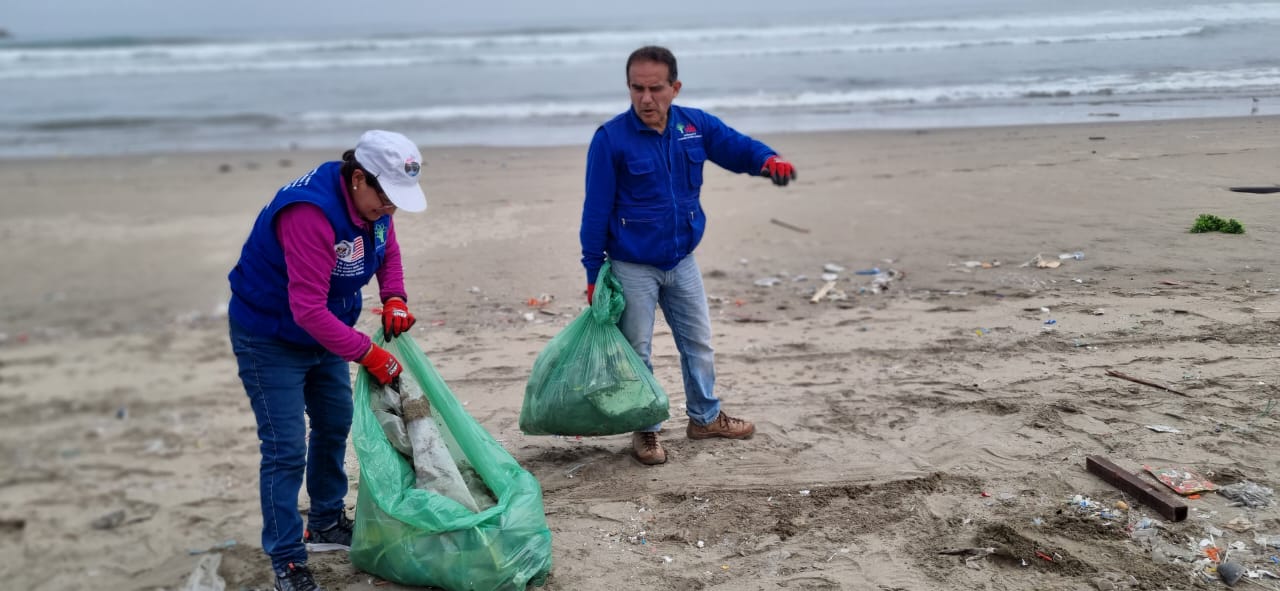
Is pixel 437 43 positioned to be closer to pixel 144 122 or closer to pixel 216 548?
pixel 144 122

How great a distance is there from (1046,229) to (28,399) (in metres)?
6.38

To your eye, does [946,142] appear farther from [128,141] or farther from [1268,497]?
[128,141]

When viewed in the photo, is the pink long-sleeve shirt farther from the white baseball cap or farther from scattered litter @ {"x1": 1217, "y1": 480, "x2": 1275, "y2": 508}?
scattered litter @ {"x1": 1217, "y1": 480, "x2": 1275, "y2": 508}

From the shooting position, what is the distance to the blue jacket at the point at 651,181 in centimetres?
338

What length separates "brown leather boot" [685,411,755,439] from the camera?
3.93 metres

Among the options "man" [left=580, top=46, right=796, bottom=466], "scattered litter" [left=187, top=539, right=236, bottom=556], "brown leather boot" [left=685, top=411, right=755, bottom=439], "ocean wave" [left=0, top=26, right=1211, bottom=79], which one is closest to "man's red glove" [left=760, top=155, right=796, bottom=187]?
"man" [left=580, top=46, right=796, bottom=466]

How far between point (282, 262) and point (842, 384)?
277cm

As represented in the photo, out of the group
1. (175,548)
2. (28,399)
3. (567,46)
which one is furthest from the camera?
(567,46)

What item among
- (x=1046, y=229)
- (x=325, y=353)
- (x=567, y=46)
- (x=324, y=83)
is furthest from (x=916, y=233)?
(x=567, y=46)

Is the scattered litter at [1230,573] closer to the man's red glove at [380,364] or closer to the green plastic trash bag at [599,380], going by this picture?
the green plastic trash bag at [599,380]

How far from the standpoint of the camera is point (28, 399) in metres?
5.82

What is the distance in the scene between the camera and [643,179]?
134 inches

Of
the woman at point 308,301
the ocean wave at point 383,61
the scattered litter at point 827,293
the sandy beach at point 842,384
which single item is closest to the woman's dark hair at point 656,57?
the woman at point 308,301

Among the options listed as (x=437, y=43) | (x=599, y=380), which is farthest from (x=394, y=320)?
(x=437, y=43)
